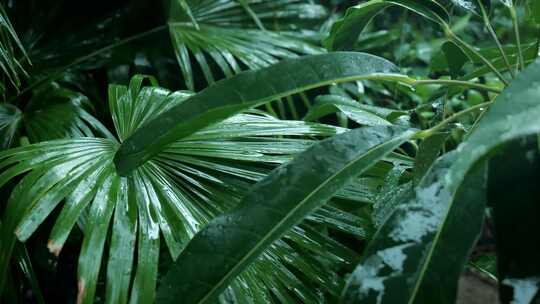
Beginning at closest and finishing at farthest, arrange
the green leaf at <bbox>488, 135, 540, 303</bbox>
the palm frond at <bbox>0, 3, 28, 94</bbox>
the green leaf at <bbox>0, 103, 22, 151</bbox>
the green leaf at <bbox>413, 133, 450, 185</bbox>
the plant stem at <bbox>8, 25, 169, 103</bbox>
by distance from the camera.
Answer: the green leaf at <bbox>488, 135, 540, 303</bbox>
the green leaf at <bbox>413, 133, 450, 185</bbox>
the palm frond at <bbox>0, 3, 28, 94</bbox>
the green leaf at <bbox>0, 103, 22, 151</bbox>
the plant stem at <bbox>8, 25, 169, 103</bbox>

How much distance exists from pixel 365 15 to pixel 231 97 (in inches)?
11.0

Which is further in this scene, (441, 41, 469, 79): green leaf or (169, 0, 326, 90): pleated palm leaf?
(169, 0, 326, 90): pleated palm leaf

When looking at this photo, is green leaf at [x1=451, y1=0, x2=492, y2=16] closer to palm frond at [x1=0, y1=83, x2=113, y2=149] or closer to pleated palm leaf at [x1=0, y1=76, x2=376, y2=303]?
pleated palm leaf at [x1=0, y1=76, x2=376, y2=303]

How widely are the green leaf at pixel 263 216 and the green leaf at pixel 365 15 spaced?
203 mm

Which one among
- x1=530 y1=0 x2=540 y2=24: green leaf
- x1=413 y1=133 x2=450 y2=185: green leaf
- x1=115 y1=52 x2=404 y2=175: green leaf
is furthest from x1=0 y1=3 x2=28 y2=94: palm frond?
x1=530 y1=0 x2=540 y2=24: green leaf

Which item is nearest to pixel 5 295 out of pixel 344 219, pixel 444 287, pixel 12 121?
pixel 12 121

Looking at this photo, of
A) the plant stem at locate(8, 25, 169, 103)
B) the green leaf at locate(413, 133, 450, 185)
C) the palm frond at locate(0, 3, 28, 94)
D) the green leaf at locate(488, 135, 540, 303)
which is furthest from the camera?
the plant stem at locate(8, 25, 169, 103)

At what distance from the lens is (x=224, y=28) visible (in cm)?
130

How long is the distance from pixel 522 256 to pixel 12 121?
805 millimetres

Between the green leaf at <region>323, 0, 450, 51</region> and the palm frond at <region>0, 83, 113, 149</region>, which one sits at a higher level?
the palm frond at <region>0, 83, 113, 149</region>

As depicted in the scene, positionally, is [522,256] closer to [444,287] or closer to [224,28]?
[444,287]

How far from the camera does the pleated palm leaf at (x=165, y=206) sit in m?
0.58

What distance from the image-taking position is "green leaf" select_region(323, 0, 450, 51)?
64 cm

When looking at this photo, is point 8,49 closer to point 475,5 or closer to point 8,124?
point 8,124
